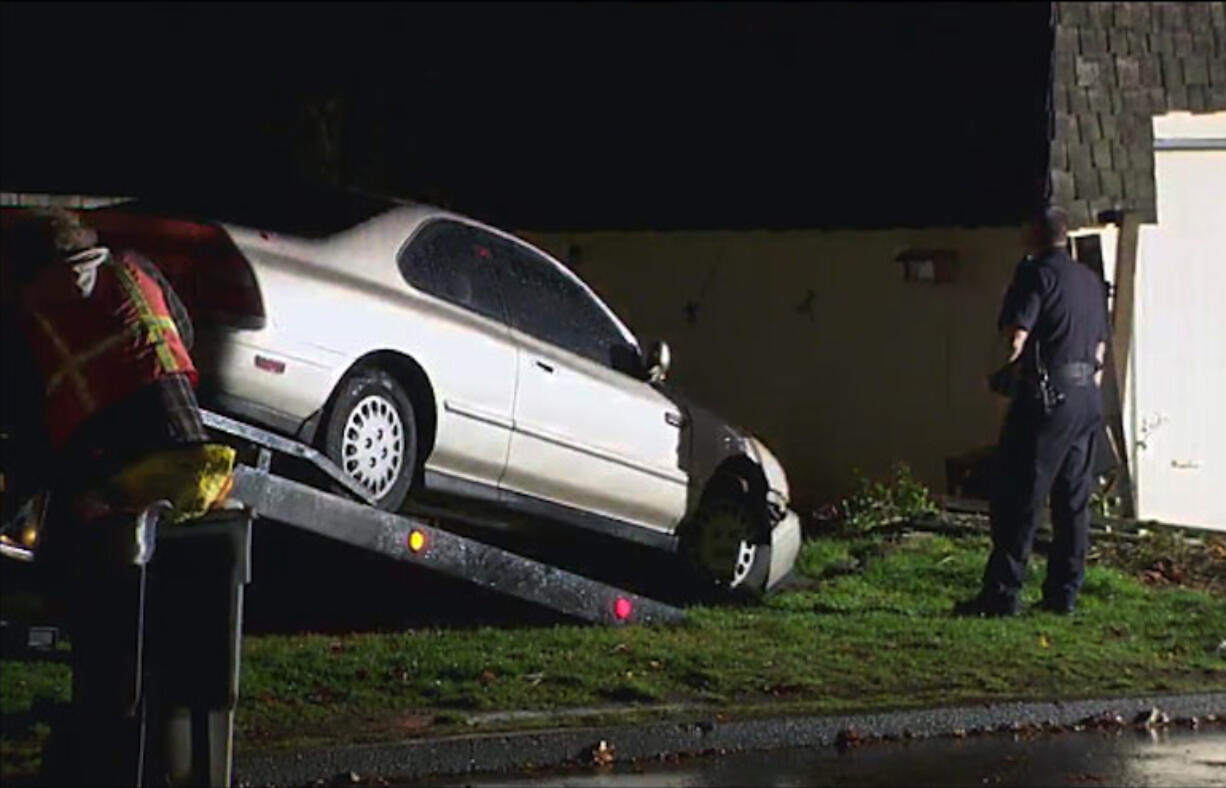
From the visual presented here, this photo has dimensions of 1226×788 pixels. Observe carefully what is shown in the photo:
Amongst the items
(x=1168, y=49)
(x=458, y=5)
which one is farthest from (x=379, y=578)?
(x=458, y=5)

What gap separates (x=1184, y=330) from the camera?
17922 mm

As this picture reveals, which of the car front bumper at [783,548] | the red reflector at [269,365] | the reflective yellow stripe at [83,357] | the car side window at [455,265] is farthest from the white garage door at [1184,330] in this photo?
the reflective yellow stripe at [83,357]

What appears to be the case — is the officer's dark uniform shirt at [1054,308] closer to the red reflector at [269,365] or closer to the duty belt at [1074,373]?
the duty belt at [1074,373]

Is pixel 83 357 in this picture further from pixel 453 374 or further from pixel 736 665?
pixel 736 665

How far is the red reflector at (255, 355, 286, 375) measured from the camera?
11.6 meters

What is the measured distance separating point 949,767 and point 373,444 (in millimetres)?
3091

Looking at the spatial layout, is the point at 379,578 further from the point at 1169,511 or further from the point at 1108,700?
the point at 1169,511

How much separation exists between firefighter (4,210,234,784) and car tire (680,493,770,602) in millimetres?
5989

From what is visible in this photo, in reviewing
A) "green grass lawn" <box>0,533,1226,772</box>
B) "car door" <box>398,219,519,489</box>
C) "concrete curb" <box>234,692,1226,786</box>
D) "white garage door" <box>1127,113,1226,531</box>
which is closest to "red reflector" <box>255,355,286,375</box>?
"car door" <box>398,219,519,489</box>

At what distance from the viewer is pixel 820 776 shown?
1024 cm

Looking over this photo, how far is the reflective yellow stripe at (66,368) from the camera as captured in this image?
8500 mm

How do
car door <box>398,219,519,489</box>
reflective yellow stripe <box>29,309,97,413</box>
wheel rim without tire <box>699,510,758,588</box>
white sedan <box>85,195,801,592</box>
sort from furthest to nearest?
wheel rim without tire <box>699,510,758,588</box> < car door <box>398,219,519,489</box> < white sedan <box>85,195,801,592</box> < reflective yellow stripe <box>29,309,97,413</box>

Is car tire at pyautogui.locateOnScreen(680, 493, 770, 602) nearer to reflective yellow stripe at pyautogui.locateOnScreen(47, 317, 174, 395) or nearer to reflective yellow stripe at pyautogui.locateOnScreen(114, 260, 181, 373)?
reflective yellow stripe at pyautogui.locateOnScreen(114, 260, 181, 373)

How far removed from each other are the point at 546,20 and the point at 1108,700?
1044 centimetres
